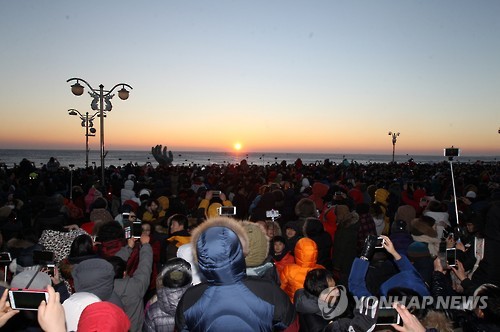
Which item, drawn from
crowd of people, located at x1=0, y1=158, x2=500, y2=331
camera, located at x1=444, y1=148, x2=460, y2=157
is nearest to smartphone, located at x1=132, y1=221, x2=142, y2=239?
crowd of people, located at x1=0, y1=158, x2=500, y2=331

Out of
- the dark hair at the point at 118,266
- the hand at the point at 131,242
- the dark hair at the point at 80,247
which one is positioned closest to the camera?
the dark hair at the point at 118,266

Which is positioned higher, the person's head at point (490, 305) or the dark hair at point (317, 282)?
the person's head at point (490, 305)

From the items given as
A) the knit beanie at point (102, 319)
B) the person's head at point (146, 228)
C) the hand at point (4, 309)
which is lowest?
the person's head at point (146, 228)

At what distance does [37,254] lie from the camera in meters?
3.54

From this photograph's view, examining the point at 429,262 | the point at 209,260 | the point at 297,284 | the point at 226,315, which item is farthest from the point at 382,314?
the point at 429,262

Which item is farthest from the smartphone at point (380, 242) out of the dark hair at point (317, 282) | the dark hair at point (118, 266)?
the dark hair at point (118, 266)

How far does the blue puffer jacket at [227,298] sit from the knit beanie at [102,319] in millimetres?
336

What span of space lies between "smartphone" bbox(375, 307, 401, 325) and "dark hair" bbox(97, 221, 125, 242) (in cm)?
324

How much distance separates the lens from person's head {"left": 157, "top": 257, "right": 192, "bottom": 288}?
9.75ft

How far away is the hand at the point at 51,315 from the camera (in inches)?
71.9

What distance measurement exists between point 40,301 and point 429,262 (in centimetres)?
408

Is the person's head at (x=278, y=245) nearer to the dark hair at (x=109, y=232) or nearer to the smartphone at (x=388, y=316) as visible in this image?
the dark hair at (x=109, y=232)

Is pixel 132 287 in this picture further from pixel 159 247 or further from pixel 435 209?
pixel 435 209

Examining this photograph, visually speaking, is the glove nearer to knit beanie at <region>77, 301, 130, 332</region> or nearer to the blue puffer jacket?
the blue puffer jacket
